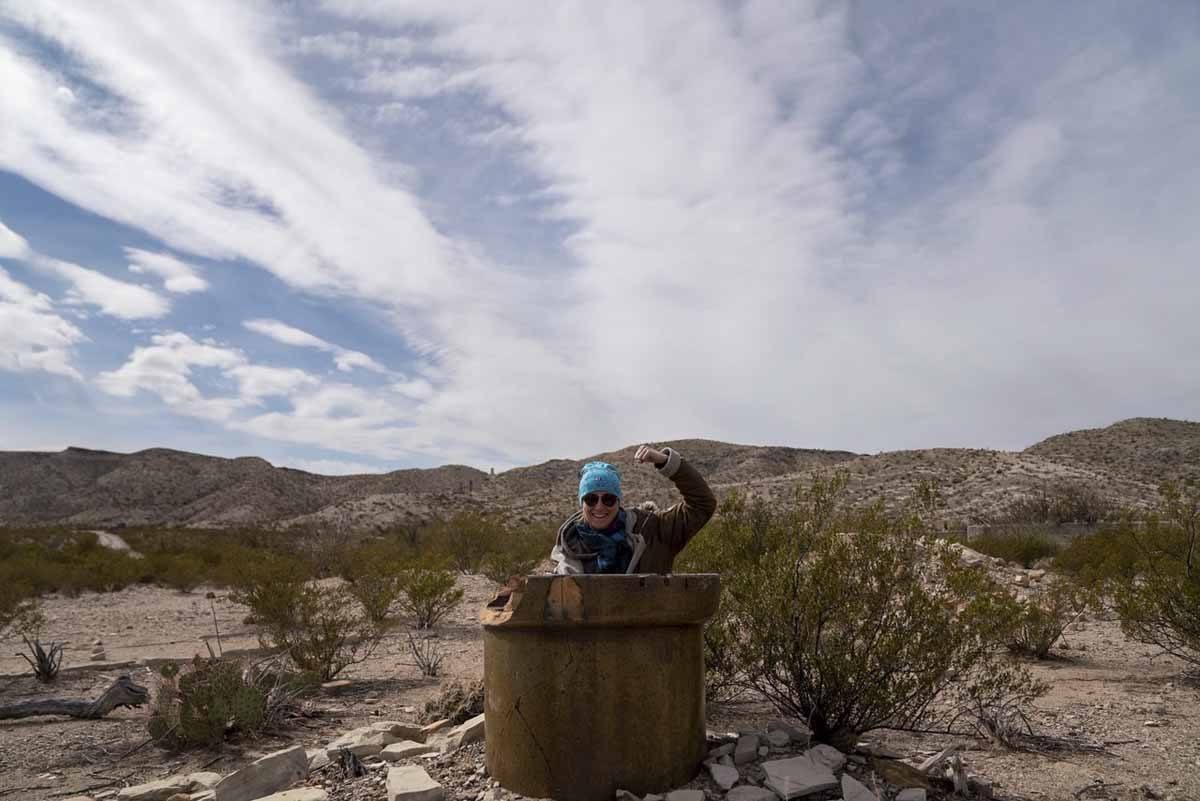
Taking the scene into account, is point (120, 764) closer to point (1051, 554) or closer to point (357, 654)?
point (357, 654)

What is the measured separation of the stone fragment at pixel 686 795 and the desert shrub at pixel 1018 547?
56.3 ft

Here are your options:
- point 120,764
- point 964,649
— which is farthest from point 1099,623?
point 120,764

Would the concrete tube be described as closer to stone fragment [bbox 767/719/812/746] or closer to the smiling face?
the smiling face

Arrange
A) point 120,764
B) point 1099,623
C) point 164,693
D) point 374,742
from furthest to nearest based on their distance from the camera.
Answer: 1. point 1099,623
2. point 164,693
3. point 120,764
4. point 374,742

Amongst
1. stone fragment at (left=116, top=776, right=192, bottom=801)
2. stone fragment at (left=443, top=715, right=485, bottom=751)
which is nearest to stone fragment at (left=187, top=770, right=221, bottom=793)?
stone fragment at (left=116, top=776, right=192, bottom=801)

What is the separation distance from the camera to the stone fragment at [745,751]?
4408 mm

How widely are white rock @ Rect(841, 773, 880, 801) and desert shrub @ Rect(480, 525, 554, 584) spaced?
1311 cm

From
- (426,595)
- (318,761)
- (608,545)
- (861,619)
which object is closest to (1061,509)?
(426,595)

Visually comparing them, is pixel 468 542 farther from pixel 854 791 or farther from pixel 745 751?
pixel 854 791

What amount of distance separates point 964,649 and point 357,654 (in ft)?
27.3

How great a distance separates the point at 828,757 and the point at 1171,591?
5733 millimetres

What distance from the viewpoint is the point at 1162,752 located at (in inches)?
218

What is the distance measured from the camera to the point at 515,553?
1895cm

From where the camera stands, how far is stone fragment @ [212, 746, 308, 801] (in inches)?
184
